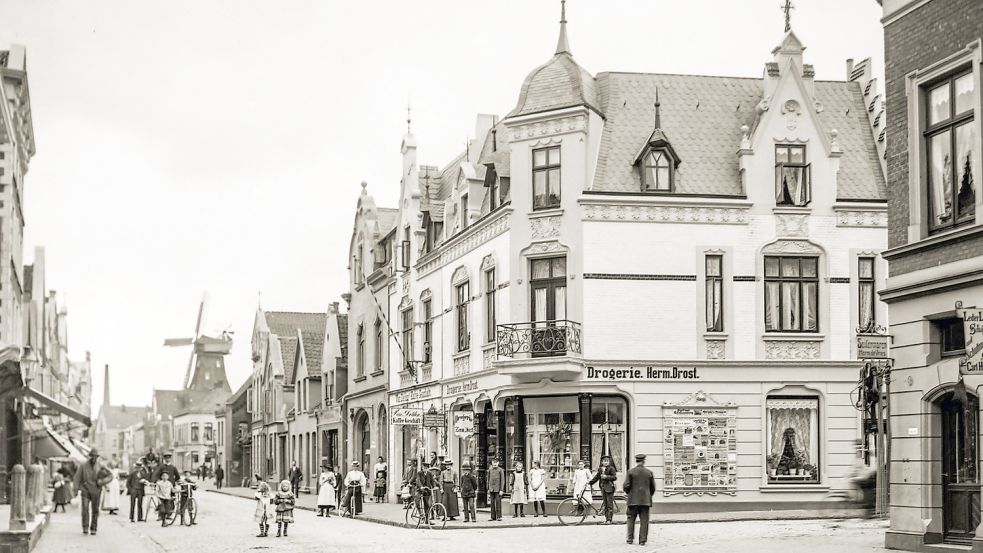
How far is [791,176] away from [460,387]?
11551 millimetres

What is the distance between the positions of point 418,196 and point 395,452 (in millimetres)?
9150

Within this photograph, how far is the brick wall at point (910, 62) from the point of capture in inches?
706

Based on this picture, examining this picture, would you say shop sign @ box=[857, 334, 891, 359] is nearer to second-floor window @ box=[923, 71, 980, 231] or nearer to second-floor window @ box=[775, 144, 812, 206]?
second-floor window @ box=[923, 71, 980, 231]

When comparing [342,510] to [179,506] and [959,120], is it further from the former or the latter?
[959,120]

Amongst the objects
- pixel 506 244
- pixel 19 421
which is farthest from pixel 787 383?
pixel 19 421

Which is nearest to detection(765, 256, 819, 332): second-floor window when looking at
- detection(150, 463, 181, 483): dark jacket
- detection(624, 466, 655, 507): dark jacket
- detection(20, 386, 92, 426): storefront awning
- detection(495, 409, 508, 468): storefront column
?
detection(495, 409, 508, 468): storefront column

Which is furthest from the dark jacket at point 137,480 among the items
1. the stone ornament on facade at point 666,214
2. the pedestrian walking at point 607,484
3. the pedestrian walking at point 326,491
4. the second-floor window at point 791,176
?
the second-floor window at point 791,176

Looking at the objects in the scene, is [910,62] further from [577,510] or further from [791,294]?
[791,294]

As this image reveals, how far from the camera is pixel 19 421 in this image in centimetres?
3625

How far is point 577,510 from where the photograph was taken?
30.0 m

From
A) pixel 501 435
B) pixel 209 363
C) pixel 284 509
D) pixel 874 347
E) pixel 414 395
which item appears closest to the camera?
pixel 874 347

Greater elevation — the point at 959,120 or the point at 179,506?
the point at 959,120

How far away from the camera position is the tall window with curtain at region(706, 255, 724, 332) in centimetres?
3303

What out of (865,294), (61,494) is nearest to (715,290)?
(865,294)
